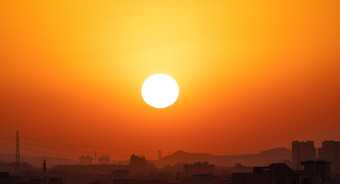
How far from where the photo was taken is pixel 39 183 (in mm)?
120812

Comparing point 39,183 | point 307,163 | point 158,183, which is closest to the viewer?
point 307,163

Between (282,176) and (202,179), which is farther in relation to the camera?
(202,179)

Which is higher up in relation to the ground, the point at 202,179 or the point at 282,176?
the point at 282,176

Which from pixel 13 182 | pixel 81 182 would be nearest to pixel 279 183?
pixel 13 182

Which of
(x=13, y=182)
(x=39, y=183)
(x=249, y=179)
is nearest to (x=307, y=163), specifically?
(x=249, y=179)

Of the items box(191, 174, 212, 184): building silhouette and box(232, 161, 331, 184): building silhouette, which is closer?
box(232, 161, 331, 184): building silhouette

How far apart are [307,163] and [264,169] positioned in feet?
31.4

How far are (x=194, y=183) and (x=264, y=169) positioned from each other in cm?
2160

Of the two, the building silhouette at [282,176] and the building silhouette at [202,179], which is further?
the building silhouette at [202,179]

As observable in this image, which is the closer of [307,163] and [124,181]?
[307,163]

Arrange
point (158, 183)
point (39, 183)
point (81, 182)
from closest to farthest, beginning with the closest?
point (39, 183)
point (158, 183)
point (81, 182)

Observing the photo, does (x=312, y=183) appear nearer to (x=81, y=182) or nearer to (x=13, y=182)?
(x=13, y=182)

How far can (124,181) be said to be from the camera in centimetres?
13062

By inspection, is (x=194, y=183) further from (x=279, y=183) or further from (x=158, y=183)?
(x=279, y=183)
